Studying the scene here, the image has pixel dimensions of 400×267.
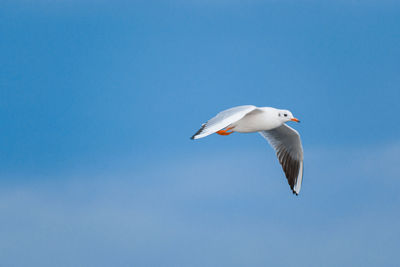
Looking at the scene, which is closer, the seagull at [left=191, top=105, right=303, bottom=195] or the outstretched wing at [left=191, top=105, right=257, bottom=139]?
the outstretched wing at [left=191, top=105, right=257, bottom=139]

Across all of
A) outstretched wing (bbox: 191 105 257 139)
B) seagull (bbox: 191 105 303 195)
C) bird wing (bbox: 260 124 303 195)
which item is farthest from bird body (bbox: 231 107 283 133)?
bird wing (bbox: 260 124 303 195)

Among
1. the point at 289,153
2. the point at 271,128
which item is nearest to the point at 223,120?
the point at 271,128

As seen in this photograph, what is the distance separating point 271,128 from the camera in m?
7.92

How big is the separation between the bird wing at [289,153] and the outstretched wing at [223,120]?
5.71 feet

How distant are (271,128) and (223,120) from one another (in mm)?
1351

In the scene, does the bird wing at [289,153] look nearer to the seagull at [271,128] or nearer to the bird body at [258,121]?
the seagull at [271,128]

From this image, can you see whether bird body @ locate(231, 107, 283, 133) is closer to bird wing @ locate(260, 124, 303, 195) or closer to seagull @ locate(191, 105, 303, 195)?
seagull @ locate(191, 105, 303, 195)

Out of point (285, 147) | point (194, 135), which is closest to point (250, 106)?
point (194, 135)

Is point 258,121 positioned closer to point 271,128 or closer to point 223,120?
point 271,128

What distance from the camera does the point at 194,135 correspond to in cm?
649

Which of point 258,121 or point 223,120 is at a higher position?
point 258,121

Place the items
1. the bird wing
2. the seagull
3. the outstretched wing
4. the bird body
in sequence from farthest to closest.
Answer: the bird wing, the bird body, the seagull, the outstretched wing

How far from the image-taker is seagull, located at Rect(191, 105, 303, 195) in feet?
22.4

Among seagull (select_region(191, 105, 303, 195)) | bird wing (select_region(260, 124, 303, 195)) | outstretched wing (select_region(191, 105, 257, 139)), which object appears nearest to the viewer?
outstretched wing (select_region(191, 105, 257, 139))
